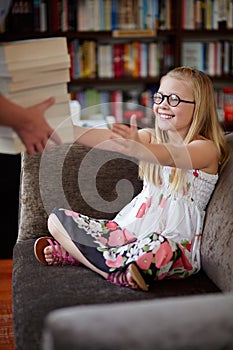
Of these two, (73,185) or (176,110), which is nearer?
(176,110)

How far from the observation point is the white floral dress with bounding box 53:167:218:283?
2006mm

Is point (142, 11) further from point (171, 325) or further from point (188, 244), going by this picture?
point (171, 325)

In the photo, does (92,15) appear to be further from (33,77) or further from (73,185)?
(33,77)

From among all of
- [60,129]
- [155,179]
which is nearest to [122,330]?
[60,129]

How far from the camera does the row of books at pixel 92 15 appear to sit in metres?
4.27

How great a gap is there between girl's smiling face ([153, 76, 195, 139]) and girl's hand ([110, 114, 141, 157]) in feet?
1.11

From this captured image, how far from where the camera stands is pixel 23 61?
4.83 feet

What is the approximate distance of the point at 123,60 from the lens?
4.49m

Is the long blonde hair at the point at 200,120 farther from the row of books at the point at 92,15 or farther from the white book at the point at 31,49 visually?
the row of books at the point at 92,15

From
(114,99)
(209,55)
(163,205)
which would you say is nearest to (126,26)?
(114,99)

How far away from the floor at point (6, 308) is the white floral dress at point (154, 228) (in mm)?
485

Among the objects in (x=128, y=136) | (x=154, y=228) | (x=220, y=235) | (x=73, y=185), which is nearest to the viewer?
(x=128, y=136)

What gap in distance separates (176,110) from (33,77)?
826 mm

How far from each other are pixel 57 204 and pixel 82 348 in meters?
1.27
